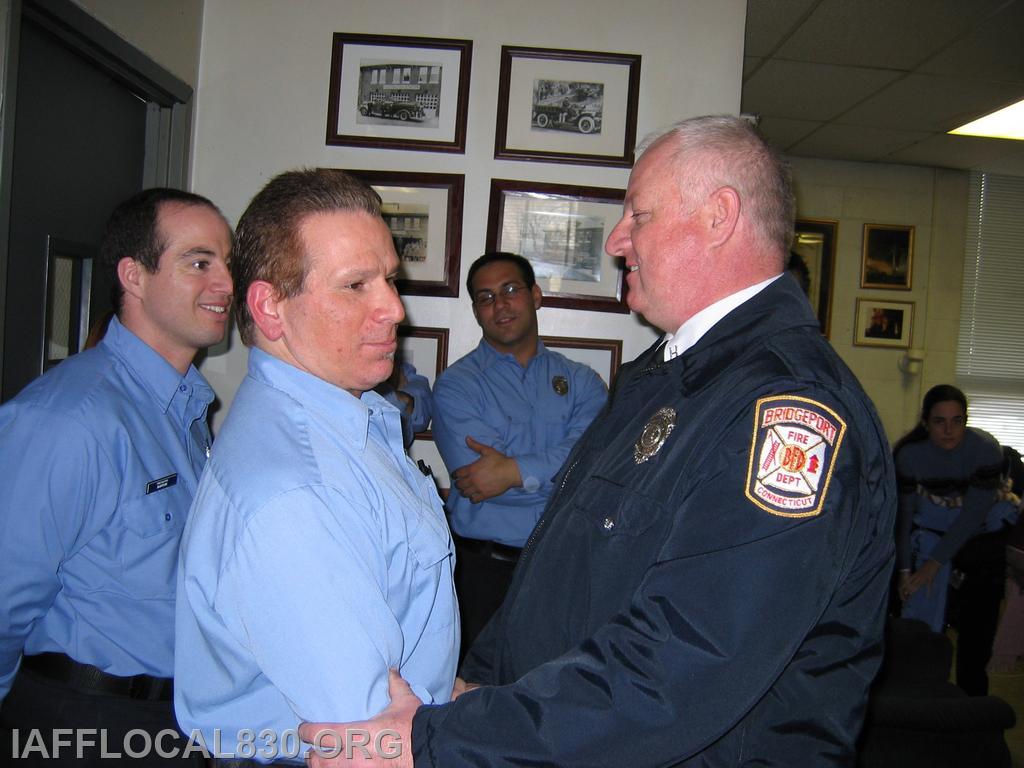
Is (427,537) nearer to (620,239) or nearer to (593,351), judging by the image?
(620,239)

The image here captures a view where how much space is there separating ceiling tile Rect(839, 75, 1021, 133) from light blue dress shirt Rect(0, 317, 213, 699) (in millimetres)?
4775

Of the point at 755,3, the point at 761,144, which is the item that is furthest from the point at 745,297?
the point at 755,3

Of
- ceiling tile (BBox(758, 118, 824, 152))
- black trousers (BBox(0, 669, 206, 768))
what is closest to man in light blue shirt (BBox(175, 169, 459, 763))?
black trousers (BBox(0, 669, 206, 768))

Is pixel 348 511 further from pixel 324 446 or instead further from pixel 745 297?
pixel 745 297

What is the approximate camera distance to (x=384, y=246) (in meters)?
1.11

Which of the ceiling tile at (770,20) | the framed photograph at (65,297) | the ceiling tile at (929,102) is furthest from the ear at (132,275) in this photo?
the ceiling tile at (929,102)

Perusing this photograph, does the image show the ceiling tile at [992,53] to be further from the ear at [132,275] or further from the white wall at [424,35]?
the ear at [132,275]

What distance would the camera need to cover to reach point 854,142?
5660mm

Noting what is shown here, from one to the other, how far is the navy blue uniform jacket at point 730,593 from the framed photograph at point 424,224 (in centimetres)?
203

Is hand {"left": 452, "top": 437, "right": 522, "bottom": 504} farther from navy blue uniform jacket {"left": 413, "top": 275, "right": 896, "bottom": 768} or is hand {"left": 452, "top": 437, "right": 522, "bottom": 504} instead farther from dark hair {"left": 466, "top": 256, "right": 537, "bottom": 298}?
navy blue uniform jacket {"left": 413, "top": 275, "right": 896, "bottom": 768}

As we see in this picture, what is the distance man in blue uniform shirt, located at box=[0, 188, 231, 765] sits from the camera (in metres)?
1.36

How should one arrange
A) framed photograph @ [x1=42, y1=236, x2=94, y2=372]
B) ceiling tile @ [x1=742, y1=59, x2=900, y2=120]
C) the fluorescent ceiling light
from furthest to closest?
the fluorescent ceiling light
ceiling tile @ [x1=742, y1=59, x2=900, y2=120]
framed photograph @ [x1=42, y1=236, x2=94, y2=372]

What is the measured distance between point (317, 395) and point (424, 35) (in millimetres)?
2417

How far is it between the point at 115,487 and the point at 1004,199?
24.0ft
